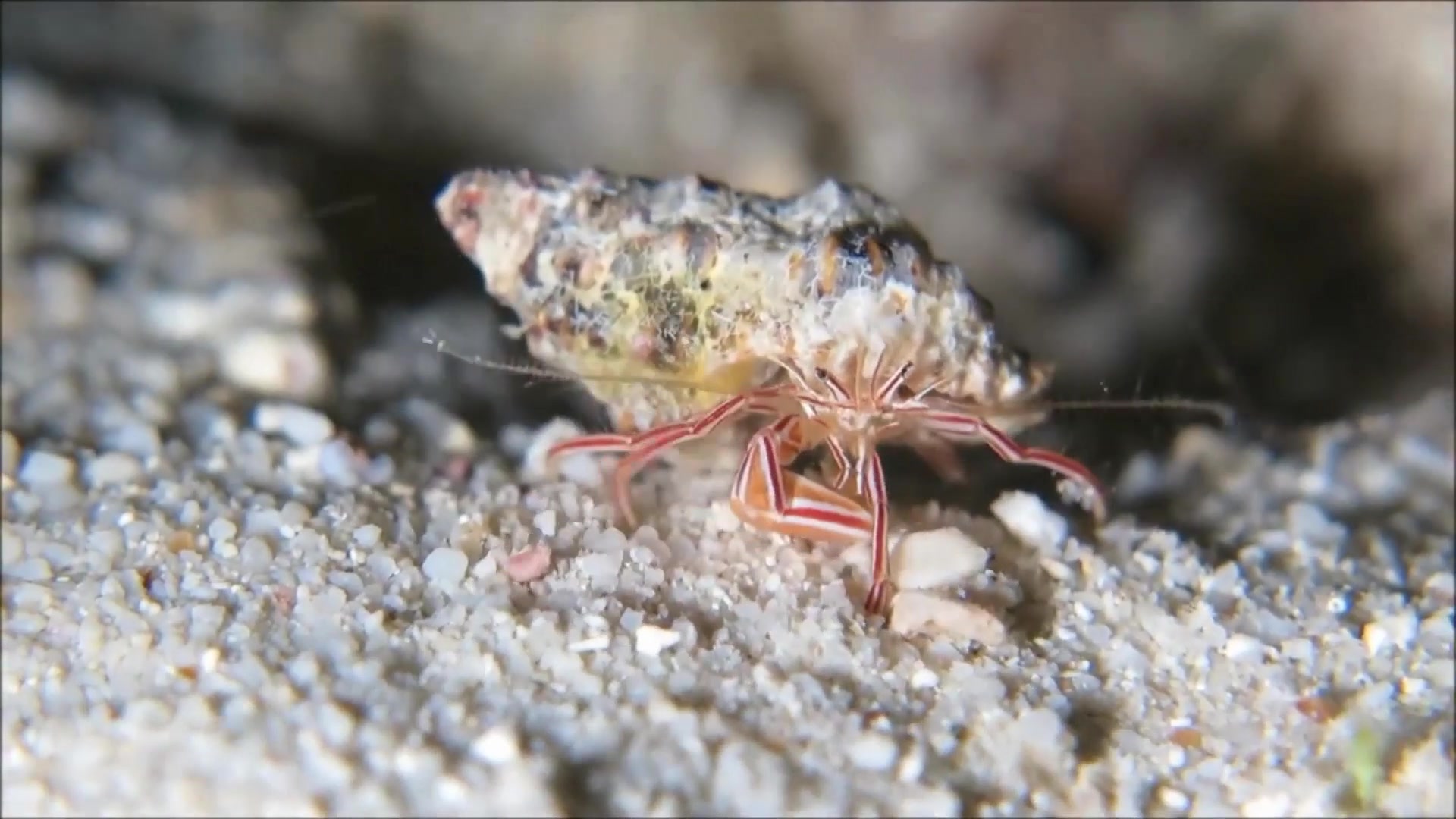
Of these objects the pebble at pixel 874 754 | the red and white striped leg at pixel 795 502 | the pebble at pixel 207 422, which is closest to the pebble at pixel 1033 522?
the red and white striped leg at pixel 795 502

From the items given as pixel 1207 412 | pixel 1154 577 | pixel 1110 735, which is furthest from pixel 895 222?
pixel 1207 412

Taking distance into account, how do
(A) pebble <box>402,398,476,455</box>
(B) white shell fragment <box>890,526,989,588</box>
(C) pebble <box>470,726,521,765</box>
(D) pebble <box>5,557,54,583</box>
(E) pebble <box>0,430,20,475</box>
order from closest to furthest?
(C) pebble <box>470,726,521,765</box>, (D) pebble <box>5,557,54,583</box>, (B) white shell fragment <box>890,526,989,588</box>, (E) pebble <box>0,430,20,475</box>, (A) pebble <box>402,398,476,455</box>

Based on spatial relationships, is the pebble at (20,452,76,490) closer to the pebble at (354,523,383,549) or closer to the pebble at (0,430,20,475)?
the pebble at (0,430,20,475)

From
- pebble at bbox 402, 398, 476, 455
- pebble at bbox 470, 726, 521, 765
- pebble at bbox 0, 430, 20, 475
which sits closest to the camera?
pebble at bbox 470, 726, 521, 765

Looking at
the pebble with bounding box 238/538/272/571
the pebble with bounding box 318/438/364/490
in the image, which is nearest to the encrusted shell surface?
the pebble with bounding box 318/438/364/490

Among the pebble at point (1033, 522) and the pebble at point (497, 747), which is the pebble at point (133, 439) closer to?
the pebble at point (497, 747)

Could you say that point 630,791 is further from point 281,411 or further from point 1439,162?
point 1439,162

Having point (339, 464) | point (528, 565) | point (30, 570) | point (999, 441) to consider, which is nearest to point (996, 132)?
point (999, 441)
